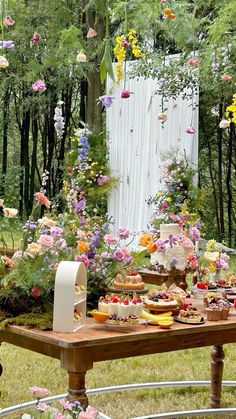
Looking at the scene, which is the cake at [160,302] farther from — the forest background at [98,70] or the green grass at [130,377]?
the forest background at [98,70]

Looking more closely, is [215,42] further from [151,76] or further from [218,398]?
[218,398]

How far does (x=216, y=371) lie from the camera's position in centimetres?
401

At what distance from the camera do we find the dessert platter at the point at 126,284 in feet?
10.3

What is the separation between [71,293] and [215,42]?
5.96m

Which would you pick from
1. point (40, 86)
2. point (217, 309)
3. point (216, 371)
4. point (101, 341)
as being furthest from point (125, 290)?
A: point (40, 86)

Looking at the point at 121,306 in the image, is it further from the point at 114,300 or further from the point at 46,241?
the point at 46,241

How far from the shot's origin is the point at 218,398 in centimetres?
405

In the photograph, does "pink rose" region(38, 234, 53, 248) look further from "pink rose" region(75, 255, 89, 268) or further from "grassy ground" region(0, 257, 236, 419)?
"grassy ground" region(0, 257, 236, 419)

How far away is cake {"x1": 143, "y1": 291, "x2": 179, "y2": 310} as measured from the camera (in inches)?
115

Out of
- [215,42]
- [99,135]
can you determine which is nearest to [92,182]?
[99,135]

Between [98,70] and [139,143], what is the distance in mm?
1200

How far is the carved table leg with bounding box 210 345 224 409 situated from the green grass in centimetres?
10

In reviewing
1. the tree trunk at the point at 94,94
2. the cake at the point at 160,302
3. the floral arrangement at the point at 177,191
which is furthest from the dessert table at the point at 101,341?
the tree trunk at the point at 94,94

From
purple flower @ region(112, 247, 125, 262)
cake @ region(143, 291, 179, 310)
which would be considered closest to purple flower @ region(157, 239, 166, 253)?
purple flower @ region(112, 247, 125, 262)
